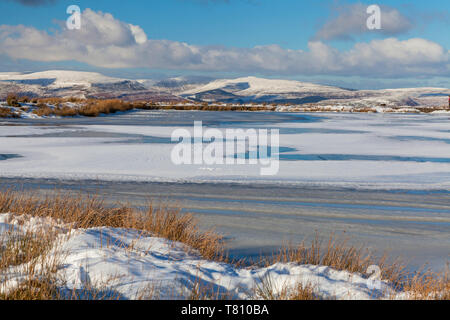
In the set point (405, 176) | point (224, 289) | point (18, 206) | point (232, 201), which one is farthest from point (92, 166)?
point (224, 289)

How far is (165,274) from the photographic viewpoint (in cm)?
394

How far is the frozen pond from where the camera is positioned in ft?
21.0

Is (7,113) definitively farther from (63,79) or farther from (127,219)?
(63,79)

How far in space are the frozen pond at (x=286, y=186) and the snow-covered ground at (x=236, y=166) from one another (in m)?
0.03

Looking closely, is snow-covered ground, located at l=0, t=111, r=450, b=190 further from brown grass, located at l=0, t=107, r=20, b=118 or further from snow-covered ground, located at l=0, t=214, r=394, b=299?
brown grass, located at l=0, t=107, r=20, b=118

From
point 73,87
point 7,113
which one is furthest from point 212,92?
point 7,113

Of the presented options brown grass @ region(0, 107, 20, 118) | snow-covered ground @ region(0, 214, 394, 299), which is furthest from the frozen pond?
brown grass @ region(0, 107, 20, 118)

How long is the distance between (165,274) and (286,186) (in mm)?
5756

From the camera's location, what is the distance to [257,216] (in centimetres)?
723

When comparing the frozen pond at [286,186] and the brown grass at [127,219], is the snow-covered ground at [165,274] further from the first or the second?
the frozen pond at [286,186]

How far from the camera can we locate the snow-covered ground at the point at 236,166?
33.5 ft

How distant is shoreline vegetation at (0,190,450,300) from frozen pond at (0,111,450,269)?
2.15 feet
